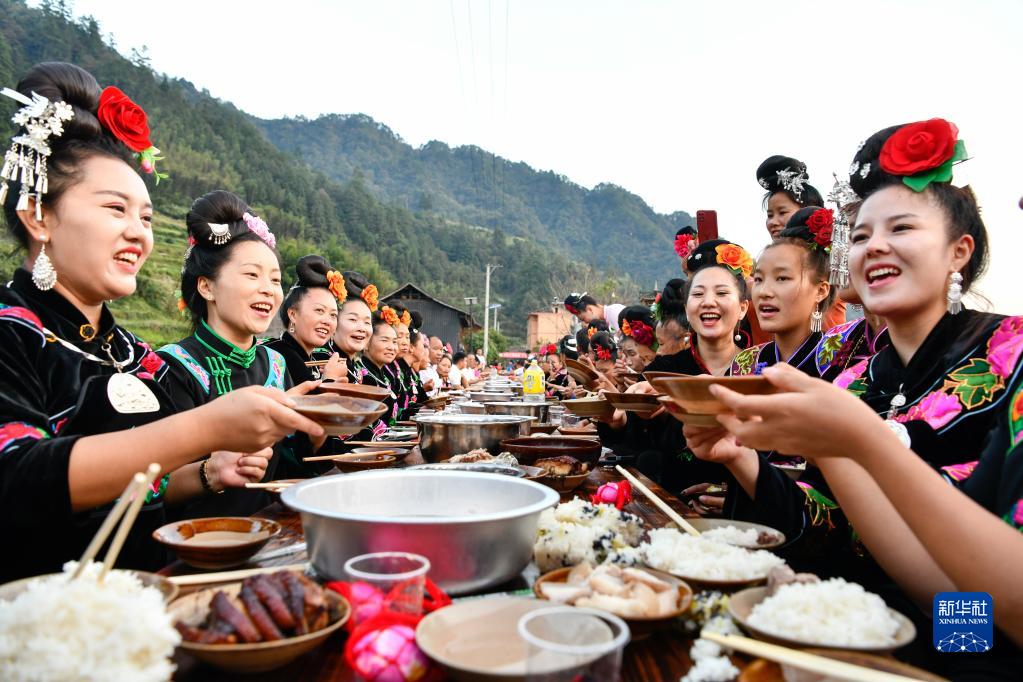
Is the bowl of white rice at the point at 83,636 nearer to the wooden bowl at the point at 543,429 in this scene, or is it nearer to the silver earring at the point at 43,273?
the silver earring at the point at 43,273

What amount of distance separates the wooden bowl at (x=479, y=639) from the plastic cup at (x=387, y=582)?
0.05 metres

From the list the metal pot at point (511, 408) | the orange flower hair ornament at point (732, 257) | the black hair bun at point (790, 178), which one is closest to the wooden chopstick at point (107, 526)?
Answer: the metal pot at point (511, 408)

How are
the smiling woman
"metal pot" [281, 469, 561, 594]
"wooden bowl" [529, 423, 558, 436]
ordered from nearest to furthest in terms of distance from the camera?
1. "metal pot" [281, 469, 561, 594]
2. the smiling woman
3. "wooden bowl" [529, 423, 558, 436]

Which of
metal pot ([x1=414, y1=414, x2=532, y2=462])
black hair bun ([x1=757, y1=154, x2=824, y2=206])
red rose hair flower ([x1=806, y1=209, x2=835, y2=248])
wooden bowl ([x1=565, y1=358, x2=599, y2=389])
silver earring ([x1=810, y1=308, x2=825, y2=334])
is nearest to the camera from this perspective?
metal pot ([x1=414, y1=414, x2=532, y2=462])

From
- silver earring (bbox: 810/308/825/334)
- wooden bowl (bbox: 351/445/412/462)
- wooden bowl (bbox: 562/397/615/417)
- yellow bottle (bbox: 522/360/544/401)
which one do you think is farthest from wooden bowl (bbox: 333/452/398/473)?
yellow bottle (bbox: 522/360/544/401)

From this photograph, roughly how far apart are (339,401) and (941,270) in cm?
209

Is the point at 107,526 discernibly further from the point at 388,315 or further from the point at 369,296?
the point at 388,315

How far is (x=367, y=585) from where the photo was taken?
117 cm

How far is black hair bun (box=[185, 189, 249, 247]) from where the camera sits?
11.5ft

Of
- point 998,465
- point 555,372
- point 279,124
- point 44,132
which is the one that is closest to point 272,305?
point 44,132

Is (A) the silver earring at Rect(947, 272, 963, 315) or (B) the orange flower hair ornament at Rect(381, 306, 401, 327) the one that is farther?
(B) the orange flower hair ornament at Rect(381, 306, 401, 327)

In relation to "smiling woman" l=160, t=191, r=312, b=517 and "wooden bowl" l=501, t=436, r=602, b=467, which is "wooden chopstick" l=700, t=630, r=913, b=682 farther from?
"smiling woman" l=160, t=191, r=312, b=517

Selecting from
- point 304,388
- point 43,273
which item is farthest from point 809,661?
point 43,273

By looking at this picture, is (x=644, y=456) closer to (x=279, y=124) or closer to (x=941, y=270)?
(x=941, y=270)
